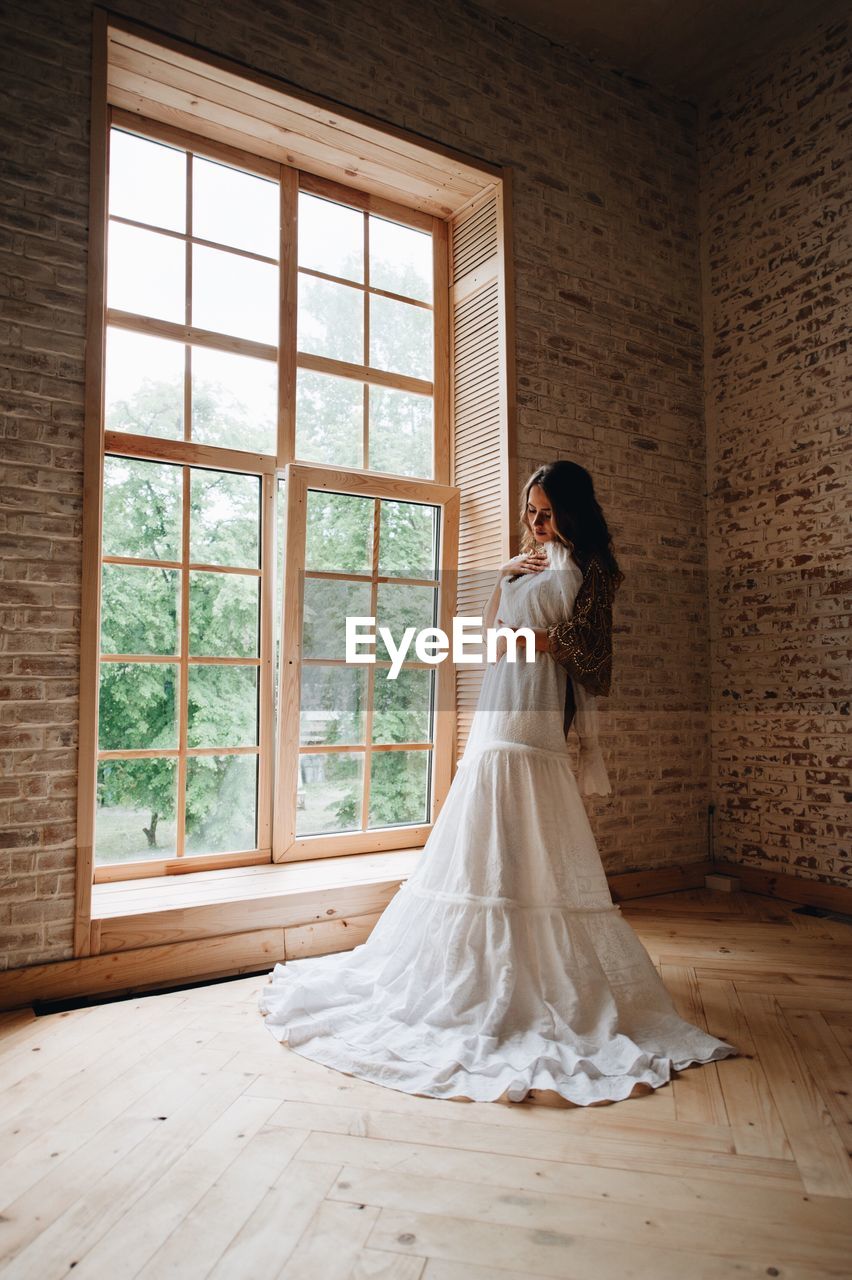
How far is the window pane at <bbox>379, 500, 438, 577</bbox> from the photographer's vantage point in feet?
12.9

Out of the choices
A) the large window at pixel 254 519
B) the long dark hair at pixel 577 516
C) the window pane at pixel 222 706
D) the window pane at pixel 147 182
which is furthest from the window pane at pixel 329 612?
the window pane at pixel 147 182

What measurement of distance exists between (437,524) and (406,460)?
14.2 inches

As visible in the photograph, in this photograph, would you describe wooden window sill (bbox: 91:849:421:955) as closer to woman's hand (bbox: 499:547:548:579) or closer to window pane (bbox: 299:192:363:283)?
woman's hand (bbox: 499:547:548:579)

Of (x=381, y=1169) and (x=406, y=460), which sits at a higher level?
(x=406, y=460)

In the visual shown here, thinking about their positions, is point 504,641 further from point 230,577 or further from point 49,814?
point 49,814

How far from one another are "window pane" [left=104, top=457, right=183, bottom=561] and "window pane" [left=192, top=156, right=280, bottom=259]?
1.13m

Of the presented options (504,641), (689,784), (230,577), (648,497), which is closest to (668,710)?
(689,784)

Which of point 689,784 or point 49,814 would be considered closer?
point 49,814

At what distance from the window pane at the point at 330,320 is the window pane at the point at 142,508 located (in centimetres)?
98

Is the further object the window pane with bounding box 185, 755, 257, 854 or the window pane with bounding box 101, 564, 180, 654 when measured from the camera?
the window pane with bounding box 185, 755, 257, 854

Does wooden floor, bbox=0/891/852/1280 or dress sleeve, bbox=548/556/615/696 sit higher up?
dress sleeve, bbox=548/556/615/696

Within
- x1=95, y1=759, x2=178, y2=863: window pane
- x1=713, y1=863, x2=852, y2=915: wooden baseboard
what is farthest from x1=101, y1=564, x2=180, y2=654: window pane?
x1=713, y1=863, x2=852, y2=915: wooden baseboard

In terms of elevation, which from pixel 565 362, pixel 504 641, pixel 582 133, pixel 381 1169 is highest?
pixel 582 133

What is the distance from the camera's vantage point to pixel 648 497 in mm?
4480
